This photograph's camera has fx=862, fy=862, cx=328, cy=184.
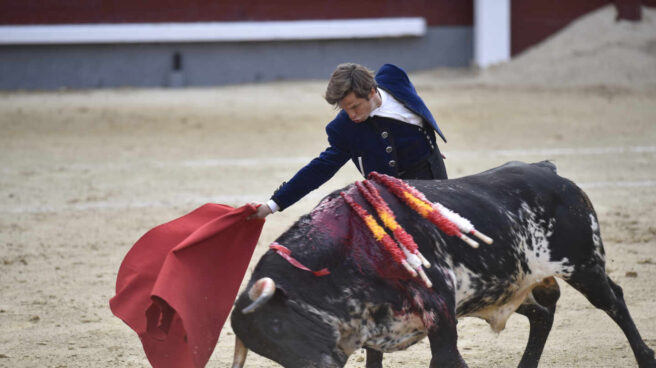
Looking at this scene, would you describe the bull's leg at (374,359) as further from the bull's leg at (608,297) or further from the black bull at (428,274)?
the bull's leg at (608,297)

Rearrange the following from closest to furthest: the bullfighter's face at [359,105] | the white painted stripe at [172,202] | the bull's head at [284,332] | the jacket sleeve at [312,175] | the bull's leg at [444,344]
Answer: the bull's head at [284,332], the bull's leg at [444,344], the bullfighter's face at [359,105], the jacket sleeve at [312,175], the white painted stripe at [172,202]

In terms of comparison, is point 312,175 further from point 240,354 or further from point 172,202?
point 172,202

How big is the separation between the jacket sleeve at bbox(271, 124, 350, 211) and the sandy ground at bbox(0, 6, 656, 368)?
788mm

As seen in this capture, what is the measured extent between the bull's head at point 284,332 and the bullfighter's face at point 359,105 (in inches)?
29.8

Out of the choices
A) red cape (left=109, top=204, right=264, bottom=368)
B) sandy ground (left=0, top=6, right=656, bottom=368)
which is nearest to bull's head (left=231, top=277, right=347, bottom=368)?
red cape (left=109, top=204, right=264, bottom=368)

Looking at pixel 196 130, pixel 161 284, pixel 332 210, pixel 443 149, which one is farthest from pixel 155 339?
pixel 196 130

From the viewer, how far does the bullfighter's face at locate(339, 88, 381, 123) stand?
111 inches

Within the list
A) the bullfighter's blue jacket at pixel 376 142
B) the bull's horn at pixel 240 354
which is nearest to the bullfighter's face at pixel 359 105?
the bullfighter's blue jacket at pixel 376 142

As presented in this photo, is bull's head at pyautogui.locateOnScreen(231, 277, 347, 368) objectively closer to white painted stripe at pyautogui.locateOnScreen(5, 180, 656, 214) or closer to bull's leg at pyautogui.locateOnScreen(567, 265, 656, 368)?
bull's leg at pyautogui.locateOnScreen(567, 265, 656, 368)

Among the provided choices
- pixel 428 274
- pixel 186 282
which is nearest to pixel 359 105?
pixel 428 274

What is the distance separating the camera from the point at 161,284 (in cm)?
253

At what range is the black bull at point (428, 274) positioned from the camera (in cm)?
239

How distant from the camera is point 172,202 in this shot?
638 cm

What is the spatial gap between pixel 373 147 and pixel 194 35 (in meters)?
9.91
